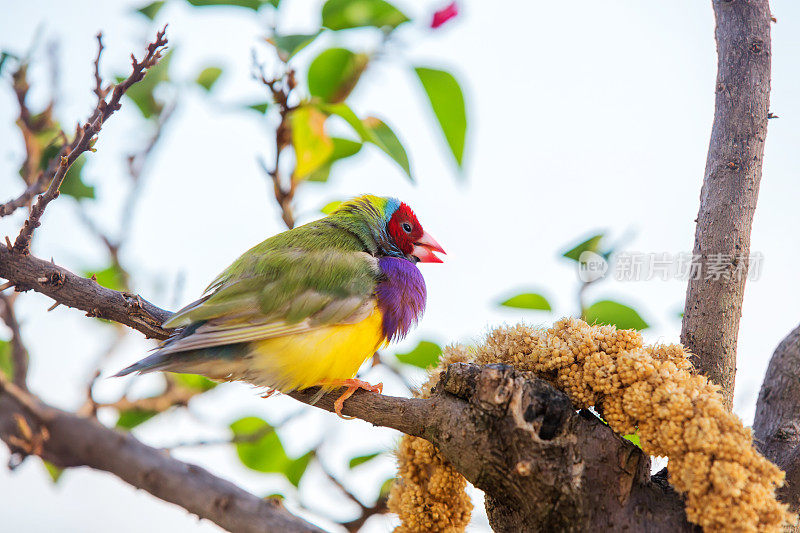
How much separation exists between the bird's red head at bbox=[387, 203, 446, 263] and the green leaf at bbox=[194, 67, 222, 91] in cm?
82

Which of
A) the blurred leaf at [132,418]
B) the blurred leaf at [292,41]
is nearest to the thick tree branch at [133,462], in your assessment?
the blurred leaf at [132,418]

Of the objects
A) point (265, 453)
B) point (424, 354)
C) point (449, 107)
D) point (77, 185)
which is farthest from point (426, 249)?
point (77, 185)

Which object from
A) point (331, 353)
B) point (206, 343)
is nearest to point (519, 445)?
point (331, 353)

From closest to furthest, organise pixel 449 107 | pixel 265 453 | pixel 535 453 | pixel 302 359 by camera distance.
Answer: pixel 535 453 → pixel 302 359 → pixel 449 107 → pixel 265 453

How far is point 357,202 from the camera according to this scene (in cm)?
179

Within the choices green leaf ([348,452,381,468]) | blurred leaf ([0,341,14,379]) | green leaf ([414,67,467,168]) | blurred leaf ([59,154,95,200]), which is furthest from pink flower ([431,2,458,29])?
blurred leaf ([0,341,14,379])

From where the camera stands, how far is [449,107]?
1.61 m

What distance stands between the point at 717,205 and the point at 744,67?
297 millimetres

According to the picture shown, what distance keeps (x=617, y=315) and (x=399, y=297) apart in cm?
50

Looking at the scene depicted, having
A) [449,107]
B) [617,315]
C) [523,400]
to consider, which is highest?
[449,107]

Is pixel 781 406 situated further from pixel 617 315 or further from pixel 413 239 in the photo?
pixel 413 239

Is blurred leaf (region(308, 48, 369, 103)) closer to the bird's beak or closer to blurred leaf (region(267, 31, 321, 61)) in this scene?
blurred leaf (region(267, 31, 321, 61))

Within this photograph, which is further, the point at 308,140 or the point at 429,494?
the point at 308,140

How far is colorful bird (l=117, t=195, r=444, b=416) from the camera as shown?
1.31 metres
